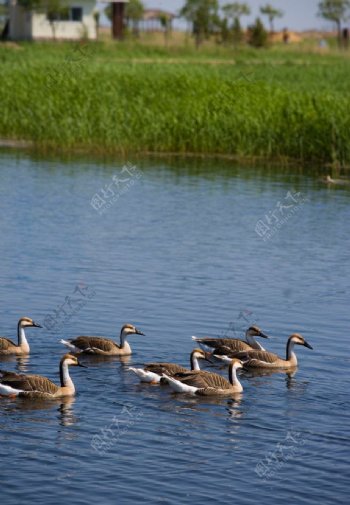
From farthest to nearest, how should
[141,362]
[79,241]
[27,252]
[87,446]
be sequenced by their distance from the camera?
[79,241]
[27,252]
[141,362]
[87,446]

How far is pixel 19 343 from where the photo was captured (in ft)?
77.0

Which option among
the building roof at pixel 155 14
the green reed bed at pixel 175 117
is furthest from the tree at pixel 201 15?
the green reed bed at pixel 175 117

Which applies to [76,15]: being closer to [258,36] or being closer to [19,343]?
[258,36]

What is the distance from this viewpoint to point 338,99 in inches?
2068

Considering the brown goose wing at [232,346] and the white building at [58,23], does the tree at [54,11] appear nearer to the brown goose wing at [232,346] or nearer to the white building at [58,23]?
the white building at [58,23]

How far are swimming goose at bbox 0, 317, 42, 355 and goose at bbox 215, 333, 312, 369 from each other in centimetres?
386

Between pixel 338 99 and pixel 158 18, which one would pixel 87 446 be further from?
pixel 158 18

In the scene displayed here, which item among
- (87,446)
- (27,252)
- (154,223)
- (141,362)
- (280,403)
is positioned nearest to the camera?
(87,446)

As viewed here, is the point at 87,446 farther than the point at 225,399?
No

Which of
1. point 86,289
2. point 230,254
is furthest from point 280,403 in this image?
point 230,254

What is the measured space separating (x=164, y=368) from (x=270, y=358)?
2.75 meters

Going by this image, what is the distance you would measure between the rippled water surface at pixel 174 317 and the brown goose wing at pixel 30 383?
25cm

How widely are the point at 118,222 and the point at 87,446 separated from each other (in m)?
21.0

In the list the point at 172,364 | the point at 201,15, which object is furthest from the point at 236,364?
the point at 201,15
